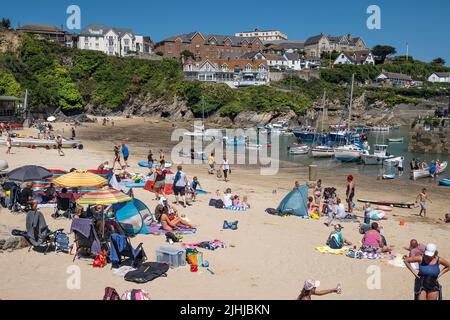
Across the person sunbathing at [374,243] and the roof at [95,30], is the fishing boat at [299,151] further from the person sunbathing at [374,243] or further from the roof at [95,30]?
the roof at [95,30]

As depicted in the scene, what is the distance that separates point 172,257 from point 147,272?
2.68ft

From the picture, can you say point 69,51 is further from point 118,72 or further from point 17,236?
point 17,236

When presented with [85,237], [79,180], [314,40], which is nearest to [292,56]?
[314,40]

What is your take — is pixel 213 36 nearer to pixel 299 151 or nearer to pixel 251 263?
pixel 299 151

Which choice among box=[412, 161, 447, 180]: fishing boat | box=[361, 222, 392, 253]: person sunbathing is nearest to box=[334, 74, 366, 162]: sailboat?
box=[412, 161, 447, 180]: fishing boat

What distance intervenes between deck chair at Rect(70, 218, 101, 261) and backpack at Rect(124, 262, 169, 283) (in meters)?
1.35

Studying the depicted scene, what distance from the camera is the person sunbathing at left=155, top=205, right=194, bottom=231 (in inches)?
497

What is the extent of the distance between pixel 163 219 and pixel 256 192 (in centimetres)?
830

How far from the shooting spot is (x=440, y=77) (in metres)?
117

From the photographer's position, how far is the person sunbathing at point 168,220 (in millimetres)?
12625

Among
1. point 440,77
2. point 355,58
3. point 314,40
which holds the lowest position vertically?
point 440,77

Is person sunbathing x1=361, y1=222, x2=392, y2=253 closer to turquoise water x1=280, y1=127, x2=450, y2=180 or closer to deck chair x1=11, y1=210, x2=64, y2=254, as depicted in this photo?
deck chair x1=11, y1=210, x2=64, y2=254

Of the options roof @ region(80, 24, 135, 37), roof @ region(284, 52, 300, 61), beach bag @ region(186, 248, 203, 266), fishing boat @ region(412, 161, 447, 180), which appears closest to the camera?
beach bag @ region(186, 248, 203, 266)

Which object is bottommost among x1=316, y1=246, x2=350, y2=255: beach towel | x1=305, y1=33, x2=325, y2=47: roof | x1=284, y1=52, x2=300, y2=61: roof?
x1=316, y1=246, x2=350, y2=255: beach towel
